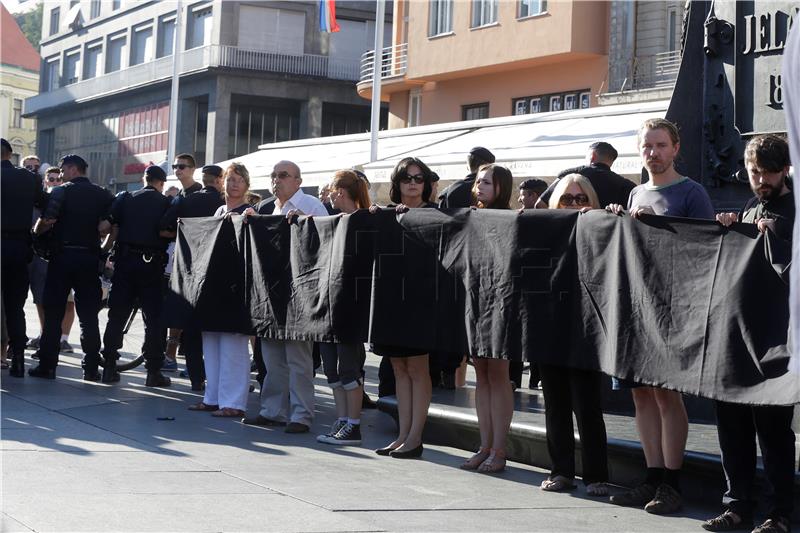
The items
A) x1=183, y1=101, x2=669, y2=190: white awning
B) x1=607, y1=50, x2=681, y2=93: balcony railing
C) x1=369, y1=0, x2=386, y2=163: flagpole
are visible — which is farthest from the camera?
x1=607, y1=50, x2=681, y2=93: balcony railing

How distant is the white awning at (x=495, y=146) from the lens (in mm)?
19047

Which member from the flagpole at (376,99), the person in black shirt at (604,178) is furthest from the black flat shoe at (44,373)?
the flagpole at (376,99)

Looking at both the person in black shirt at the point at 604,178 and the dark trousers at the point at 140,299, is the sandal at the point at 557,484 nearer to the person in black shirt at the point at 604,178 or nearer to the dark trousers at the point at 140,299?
the person in black shirt at the point at 604,178

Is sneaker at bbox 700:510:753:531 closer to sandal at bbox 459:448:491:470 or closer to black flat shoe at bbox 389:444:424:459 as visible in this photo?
sandal at bbox 459:448:491:470

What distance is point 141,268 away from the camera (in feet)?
38.8

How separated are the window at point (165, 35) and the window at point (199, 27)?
6.28 ft

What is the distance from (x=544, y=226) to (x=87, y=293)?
235 inches

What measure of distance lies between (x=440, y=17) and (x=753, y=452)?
31.1 meters

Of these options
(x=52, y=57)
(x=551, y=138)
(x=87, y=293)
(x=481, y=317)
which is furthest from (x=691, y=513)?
(x=52, y=57)

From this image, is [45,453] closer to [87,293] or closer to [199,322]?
[199,322]

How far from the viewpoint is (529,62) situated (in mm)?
32781

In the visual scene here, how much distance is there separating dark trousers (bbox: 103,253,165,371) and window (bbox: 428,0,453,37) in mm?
25042

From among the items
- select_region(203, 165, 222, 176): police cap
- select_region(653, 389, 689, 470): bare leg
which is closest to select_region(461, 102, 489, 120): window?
select_region(203, 165, 222, 176): police cap

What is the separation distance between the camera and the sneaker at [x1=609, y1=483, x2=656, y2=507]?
6855mm
